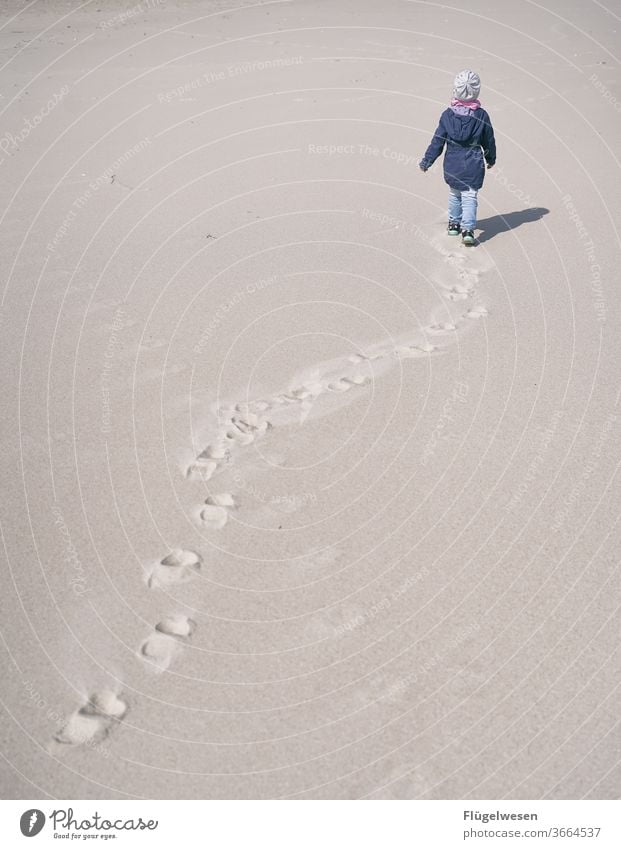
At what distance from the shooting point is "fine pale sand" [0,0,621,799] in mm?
3006

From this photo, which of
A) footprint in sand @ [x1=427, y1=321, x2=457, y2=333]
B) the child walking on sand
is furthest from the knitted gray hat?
footprint in sand @ [x1=427, y1=321, x2=457, y2=333]

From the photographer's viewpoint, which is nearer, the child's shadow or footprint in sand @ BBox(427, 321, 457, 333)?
footprint in sand @ BBox(427, 321, 457, 333)

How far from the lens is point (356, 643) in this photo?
339 cm

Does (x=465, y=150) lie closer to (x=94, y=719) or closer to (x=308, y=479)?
(x=308, y=479)

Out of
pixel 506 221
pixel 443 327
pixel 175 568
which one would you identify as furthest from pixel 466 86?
pixel 175 568

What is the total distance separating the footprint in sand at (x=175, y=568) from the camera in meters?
3.76

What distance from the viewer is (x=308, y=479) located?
4.42 meters

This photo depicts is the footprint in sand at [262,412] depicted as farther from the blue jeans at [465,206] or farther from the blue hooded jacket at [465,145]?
the blue hooded jacket at [465,145]

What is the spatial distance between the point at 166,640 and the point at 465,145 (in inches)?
222

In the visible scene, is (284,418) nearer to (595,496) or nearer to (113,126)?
(595,496)

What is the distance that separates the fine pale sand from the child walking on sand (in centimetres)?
37

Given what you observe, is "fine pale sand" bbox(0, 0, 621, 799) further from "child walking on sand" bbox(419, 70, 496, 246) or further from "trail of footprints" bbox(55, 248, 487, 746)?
"child walking on sand" bbox(419, 70, 496, 246)
